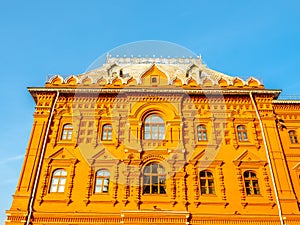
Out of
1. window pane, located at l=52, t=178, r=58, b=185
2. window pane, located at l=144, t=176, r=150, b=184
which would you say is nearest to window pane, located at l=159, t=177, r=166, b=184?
window pane, located at l=144, t=176, r=150, b=184

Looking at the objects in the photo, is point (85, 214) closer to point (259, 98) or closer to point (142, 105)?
point (142, 105)

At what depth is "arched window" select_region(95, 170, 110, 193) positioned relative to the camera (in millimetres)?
16784

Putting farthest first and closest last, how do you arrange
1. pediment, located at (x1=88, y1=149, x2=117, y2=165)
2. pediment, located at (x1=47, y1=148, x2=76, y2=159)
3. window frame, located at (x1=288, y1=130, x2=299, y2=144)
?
window frame, located at (x1=288, y1=130, x2=299, y2=144)
pediment, located at (x1=47, y1=148, x2=76, y2=159)
pediment, located at (x1=88, y1=149, x2=117, y2=165)

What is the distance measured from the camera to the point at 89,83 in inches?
794

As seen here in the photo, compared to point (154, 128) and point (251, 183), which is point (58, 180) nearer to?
point (154, 128)

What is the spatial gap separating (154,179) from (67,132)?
244 inches

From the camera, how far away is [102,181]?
17.0 m

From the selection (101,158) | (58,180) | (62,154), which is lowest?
(58,180)

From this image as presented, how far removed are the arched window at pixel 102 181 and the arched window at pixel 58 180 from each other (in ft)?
6.04

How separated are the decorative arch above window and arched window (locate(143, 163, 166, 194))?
213 cm

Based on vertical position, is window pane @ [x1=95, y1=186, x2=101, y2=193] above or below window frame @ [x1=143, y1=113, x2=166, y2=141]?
below

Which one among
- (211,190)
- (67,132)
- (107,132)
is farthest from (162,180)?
(67,132)

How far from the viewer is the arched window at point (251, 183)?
16.9 meters

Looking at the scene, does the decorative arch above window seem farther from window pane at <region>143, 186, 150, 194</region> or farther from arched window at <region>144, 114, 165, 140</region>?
arched window at <region>144, 114, 165, 140</region>
